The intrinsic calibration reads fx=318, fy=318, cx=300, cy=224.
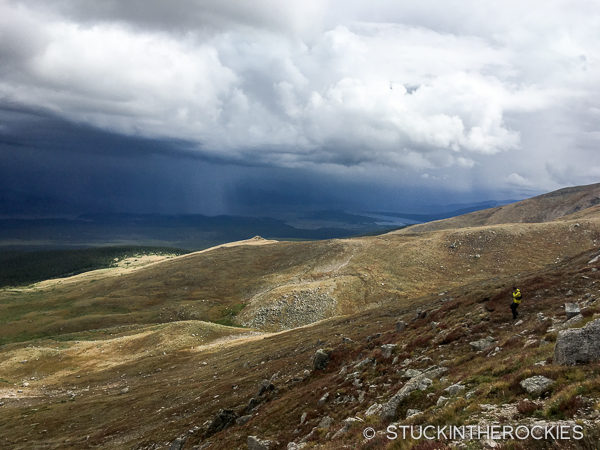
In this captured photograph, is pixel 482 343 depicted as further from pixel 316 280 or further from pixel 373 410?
pixel 316 280

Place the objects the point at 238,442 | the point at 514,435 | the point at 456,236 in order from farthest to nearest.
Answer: the point at 456,236 < the point at 238,442 < the point at 514,435

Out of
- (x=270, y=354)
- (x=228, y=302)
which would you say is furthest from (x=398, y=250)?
(x=270, y=354)

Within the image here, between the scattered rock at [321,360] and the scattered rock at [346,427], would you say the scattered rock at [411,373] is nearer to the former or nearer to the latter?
the scattered rock at [346,427]

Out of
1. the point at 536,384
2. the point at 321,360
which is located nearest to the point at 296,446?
the point at 536,384

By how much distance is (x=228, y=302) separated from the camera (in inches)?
5059

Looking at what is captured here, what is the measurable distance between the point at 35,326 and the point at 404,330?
137 metres

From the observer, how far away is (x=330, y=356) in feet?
116

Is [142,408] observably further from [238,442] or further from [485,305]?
[485,305]

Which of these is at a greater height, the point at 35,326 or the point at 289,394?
the point at 289,394

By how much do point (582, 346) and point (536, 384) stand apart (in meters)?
3.09

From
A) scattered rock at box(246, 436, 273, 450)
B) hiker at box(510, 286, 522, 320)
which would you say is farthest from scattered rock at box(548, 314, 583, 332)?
scattered rock at box(246, 436, 273, 450)

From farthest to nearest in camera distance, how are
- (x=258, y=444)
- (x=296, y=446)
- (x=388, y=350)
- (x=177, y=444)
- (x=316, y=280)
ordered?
(x=316, y=280) → (x=388, y=350) → (x=177, y=444) → (x=258, y=444) → (x=296, y=446)

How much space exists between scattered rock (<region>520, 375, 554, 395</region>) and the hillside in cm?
18

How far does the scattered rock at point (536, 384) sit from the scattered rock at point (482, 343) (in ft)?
34.4
